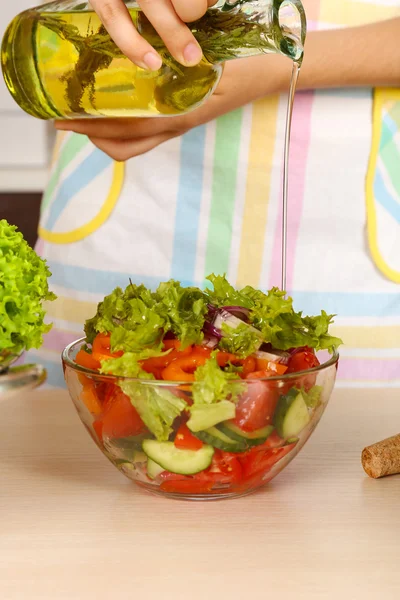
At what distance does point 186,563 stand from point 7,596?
134 millimetres

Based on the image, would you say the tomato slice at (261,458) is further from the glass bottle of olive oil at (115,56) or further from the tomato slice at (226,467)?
the glass bottle of olive oil at (115,56)

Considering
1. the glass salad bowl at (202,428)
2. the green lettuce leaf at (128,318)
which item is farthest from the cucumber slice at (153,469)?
the green lettuce leaf at (128,318)

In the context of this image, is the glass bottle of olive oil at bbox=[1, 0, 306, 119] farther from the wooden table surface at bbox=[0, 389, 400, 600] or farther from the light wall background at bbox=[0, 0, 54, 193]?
the light wall background at bbox=[0, 0, 54, 193]

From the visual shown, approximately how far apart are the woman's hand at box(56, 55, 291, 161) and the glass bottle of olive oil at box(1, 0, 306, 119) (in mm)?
134

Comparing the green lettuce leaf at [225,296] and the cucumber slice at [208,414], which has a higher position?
the green lettuce leaf at [225,296]

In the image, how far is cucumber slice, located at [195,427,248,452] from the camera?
740 mm

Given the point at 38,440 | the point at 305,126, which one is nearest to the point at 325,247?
Result: the point at 305,126

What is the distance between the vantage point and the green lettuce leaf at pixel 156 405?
74 centimetres

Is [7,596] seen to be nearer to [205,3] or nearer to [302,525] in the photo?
[302,525]

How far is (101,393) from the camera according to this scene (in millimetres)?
782

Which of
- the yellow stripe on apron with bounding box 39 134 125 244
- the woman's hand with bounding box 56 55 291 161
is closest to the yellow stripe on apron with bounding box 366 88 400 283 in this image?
the woman's hand with bounding box 56 55 291 161

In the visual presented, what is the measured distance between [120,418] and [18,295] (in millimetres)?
141

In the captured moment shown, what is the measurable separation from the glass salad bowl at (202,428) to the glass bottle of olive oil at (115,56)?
31 centimetres

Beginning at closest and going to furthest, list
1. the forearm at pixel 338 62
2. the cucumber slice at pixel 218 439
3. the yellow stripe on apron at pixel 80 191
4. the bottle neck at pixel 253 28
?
the cucumber slice at pixel 218 439
the bottle neck at pixel 253 28
the forearm at pixel 338 62
the yellow stripe on apron at pixel 80 191
